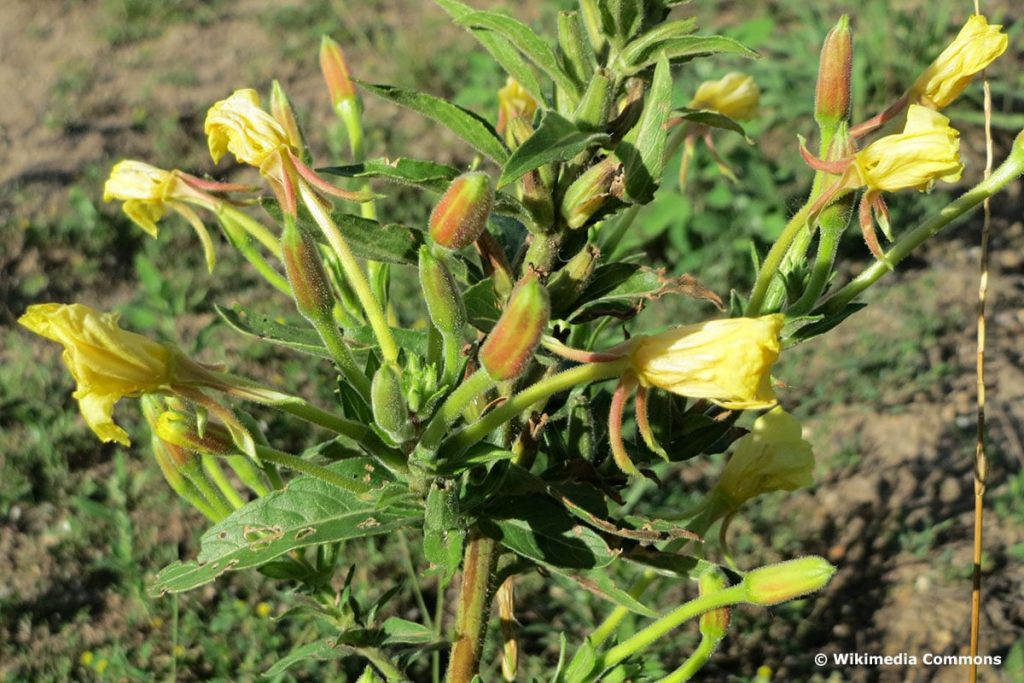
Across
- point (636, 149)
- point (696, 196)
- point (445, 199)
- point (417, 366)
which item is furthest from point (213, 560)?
point (696, 196)

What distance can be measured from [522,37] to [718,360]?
36 cm

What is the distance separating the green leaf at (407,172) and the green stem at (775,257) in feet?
1.14

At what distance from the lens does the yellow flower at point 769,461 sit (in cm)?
123

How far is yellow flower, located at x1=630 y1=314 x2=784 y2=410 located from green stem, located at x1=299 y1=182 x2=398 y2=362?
0.25m

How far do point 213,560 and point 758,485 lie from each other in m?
0.65

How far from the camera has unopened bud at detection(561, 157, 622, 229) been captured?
96cm

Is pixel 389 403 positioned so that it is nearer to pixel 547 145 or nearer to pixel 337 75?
pixel 547 145

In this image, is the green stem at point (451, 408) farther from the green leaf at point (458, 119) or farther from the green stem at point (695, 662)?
the green stem at point (695, 662)

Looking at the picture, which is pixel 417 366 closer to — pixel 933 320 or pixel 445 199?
pixel 445 199

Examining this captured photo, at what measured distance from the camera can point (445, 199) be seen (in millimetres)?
924

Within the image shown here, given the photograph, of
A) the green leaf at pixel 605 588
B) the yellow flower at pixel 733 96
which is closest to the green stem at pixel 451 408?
the green leaf at pixel 605 588

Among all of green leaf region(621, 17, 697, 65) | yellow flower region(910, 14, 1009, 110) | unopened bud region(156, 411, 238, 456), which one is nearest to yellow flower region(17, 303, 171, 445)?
unopened bud region(156, 411, 238, 456)

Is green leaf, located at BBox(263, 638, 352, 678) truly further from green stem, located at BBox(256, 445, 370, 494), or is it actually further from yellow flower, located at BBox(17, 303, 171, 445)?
yellow flower, located at BBox(17, 303, 171, 445)

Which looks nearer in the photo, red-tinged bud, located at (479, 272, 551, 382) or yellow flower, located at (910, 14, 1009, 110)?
red-tinged bud, located at (479, 272, 551, 382)
